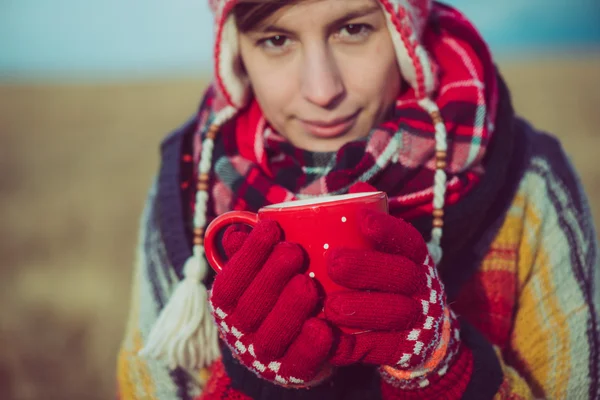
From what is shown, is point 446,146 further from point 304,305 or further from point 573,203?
point 304,305

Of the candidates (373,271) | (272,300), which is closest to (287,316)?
(272,300)

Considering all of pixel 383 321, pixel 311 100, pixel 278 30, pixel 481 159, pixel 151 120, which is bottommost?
pixel 151 120

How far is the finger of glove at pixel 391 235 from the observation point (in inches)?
37.0

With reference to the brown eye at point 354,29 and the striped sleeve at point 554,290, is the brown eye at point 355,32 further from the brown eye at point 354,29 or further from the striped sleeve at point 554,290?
the striped sleeve at point 554,290

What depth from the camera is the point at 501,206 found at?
59.8 inches

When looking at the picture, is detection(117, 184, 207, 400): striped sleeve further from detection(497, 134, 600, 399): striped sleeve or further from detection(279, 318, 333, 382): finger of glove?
detection(497, 134, 600, 399): striped sleeve

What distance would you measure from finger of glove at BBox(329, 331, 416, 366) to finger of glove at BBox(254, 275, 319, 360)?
0.09m

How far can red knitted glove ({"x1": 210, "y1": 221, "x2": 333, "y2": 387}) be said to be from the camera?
95 cm

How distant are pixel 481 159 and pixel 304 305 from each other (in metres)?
0.77

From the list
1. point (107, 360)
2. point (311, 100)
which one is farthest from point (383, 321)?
point (107, 360)

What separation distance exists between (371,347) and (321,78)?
0.60m

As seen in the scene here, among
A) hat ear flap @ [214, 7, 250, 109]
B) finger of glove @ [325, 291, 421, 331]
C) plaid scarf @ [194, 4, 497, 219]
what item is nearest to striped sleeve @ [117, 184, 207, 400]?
plaid scarf @ [194, 4, 497, 219]

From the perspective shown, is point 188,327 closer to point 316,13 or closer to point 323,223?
point 323,223

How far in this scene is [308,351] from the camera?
98cm
